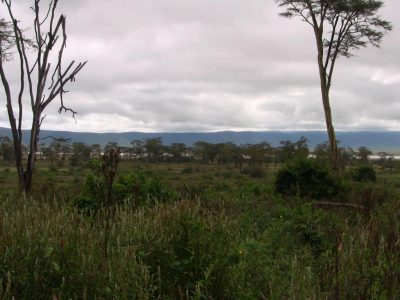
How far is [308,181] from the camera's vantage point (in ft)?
49.2

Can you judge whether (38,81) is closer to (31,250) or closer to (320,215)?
(320,215)

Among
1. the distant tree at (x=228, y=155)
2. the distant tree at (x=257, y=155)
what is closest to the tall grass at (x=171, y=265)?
the distant tree at (x=257, y=155)

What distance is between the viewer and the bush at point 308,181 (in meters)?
14.6

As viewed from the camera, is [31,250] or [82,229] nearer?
[31,250]

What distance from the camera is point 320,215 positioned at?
8969mm

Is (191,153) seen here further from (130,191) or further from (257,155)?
(130,191)

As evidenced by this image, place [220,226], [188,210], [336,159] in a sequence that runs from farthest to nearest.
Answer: [336,159]
[188,210]
[220,226]

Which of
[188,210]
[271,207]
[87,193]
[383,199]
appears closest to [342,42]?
[383,199]

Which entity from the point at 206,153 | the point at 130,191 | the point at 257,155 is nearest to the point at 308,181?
the point at 130,191

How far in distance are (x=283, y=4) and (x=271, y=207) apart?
14.9 metres

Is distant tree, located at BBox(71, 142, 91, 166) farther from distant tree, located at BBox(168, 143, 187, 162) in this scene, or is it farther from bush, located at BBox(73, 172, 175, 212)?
bush, located at BBox(73, 172, 175, 212)

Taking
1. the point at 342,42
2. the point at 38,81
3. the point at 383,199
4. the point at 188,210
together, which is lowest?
the point at 383,199

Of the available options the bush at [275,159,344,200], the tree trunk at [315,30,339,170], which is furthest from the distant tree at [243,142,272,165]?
the bush at [275,159,344,200]

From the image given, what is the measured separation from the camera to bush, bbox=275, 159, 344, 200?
1462 centimetres
